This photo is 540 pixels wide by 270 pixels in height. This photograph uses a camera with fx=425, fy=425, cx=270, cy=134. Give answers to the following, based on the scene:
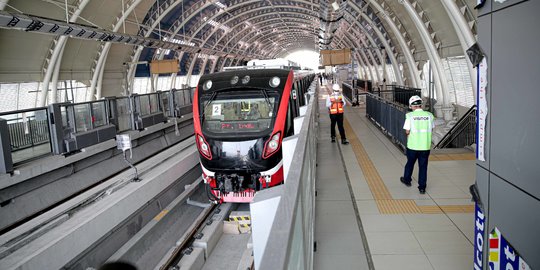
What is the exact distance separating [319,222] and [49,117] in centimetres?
731

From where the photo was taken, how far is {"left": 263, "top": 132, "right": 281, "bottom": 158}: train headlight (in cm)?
862

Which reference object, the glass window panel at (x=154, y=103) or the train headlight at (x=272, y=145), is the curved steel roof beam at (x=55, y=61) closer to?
the glass window panel at (x=154, y=103)

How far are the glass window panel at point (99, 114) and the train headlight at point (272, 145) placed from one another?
5820 millimetres

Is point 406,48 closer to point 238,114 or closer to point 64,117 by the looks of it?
point 238,114

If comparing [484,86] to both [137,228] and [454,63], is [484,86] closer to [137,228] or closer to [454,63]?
[137,228]

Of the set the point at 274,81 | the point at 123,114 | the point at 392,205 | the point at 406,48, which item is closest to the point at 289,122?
the point at 274,81

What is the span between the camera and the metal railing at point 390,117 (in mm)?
11188

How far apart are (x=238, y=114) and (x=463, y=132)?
7.29 meters

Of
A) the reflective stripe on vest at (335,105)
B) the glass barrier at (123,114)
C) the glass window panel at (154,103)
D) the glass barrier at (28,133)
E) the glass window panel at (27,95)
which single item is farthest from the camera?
the glass window panel at (27,95)

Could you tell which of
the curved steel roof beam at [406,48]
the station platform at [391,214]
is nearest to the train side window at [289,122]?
the station platform at [391,214]

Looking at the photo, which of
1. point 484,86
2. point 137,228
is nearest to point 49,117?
point 137,228

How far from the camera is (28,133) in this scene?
934 cm

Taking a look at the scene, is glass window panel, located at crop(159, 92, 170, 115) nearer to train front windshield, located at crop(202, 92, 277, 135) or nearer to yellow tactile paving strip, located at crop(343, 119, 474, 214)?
train front windshield, located at crop(202, 92, 277, 135)

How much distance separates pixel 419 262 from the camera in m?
4.70
